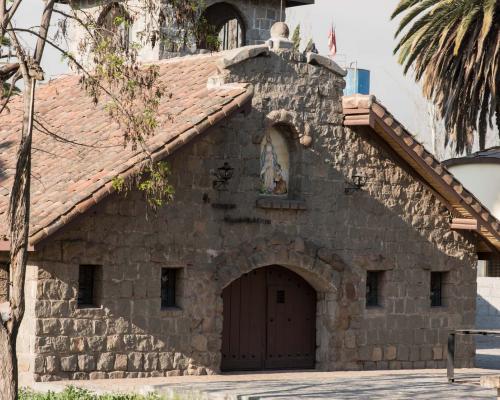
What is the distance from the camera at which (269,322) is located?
2275 centimetres

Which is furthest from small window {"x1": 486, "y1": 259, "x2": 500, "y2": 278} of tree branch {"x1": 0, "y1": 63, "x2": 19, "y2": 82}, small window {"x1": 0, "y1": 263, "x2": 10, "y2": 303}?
tree branch {"x1": 0, "y1": 63, "x2": 19, "y2": 82}

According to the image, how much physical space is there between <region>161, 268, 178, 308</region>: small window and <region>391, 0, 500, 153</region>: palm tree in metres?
14.3

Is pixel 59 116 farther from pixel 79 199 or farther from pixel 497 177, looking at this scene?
pixel 497 177

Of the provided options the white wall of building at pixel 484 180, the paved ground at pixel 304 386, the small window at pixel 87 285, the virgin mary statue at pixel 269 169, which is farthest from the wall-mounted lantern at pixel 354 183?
the white wall of building at pixel 484 180

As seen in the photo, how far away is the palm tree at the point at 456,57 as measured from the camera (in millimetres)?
34344

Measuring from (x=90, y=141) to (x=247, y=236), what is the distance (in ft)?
9.59

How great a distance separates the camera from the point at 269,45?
73.6 ft

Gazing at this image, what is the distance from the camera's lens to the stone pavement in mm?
18531

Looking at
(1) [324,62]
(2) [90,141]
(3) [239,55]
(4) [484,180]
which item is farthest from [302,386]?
(4) [484,180]

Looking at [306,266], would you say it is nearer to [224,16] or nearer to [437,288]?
[437,288]

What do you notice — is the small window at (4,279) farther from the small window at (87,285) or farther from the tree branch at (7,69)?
the tree branch at (7,69)

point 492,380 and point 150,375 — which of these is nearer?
point 492,380

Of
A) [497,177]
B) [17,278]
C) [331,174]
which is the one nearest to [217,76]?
[331,174]

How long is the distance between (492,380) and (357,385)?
4.36m
